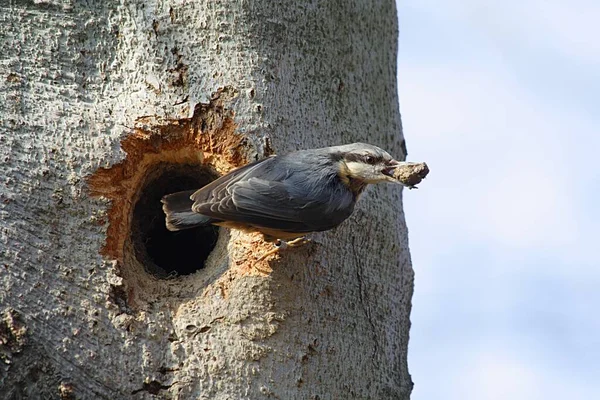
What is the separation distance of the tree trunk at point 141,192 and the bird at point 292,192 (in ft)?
0.21

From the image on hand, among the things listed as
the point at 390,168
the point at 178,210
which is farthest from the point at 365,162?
the point at 178,210

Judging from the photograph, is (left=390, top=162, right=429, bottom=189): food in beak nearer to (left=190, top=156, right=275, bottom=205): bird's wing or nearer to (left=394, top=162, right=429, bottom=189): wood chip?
(left=394, top=162, right=429, bottom=189): wood chip

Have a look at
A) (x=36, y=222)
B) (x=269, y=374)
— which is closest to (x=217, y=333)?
(x=269, y=374)

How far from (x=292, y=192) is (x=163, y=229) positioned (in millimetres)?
909

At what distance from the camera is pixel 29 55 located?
3139 mm

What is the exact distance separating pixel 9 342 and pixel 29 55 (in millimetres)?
953

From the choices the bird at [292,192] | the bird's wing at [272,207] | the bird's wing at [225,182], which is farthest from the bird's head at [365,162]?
the bird's wing at [225,182]

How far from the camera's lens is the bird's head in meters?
3.30

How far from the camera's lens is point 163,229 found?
13.2ft

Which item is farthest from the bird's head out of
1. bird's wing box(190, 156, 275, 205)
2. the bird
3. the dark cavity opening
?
the dark cavity opening

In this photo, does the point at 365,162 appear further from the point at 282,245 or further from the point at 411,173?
the point at 282,245

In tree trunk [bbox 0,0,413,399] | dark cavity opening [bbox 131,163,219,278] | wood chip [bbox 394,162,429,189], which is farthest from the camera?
dark cavity opening [bbox 131,163,219,278]

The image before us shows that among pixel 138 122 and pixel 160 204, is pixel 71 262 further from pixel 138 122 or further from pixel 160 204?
pixel 160 204

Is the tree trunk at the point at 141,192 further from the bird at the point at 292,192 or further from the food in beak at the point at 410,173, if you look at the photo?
the food in beak at the point at 410,173
